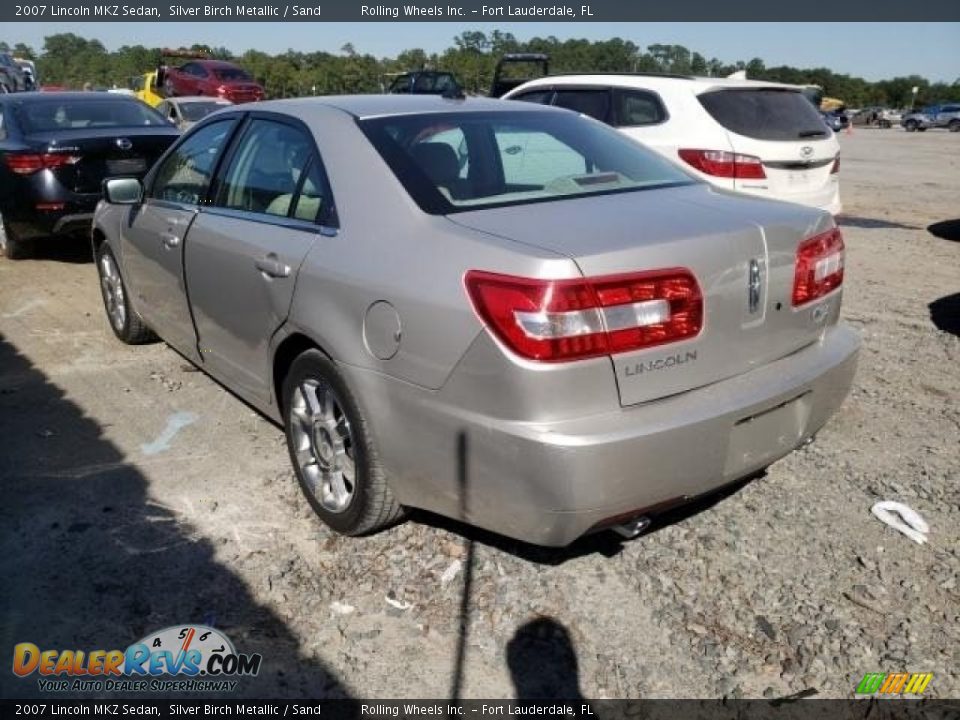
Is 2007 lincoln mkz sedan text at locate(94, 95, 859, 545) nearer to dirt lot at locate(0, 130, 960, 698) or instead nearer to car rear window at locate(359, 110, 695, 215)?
car rear window at locate(359, 110, 695, 215)

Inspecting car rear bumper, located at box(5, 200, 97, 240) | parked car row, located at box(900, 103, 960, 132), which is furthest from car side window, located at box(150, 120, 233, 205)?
parked car row, located at box(900, 103, 960, 132)

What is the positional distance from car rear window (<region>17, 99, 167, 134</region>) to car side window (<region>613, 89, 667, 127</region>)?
459cm

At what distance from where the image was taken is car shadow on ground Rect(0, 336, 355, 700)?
2529 millimetres

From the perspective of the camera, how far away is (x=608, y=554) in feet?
9.85

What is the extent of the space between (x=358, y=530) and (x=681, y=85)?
5.28 metres

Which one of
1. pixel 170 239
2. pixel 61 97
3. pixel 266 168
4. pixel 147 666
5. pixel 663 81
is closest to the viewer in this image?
pixel 147 666

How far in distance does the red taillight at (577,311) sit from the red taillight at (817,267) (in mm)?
650

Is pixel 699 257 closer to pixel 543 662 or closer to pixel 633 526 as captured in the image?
pixel 633 526

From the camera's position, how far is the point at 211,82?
73.4 ft

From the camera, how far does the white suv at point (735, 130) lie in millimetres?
6562

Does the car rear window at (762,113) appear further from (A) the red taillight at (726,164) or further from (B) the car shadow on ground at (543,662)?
(B) the car shadow on ground at (543,662)

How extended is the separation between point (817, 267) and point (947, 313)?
382cm

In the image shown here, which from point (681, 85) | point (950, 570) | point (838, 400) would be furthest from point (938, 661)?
point (681, 85)

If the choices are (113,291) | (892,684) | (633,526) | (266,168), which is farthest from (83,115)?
(892,684)
